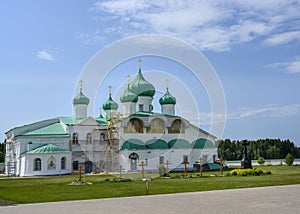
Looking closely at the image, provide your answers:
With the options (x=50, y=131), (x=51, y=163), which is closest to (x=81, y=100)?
(x=50, y=131)

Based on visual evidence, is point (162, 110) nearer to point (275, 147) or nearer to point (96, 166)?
point (96, 166)

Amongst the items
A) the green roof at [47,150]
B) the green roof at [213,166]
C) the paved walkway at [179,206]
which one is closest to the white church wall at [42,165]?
the green roof at [47,150]

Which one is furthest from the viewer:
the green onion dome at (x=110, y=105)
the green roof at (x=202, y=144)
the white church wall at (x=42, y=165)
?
the green onion dome at (x=110, y=105)

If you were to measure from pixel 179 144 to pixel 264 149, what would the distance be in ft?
119

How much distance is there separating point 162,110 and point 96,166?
10438 millimetres

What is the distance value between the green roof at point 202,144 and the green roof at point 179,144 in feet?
3.10

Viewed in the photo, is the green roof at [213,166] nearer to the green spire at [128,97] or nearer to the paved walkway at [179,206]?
the green spire at [128,97]

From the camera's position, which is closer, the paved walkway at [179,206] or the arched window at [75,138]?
the paved walkway at [179,206]

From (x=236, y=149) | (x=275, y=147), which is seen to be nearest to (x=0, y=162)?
(x=236, y=149)

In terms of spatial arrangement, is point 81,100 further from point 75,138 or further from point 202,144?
point 202,144

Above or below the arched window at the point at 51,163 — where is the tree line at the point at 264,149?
Result: above

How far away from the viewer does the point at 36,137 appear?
39.0m

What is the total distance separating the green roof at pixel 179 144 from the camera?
41031 mm

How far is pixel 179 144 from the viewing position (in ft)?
136
